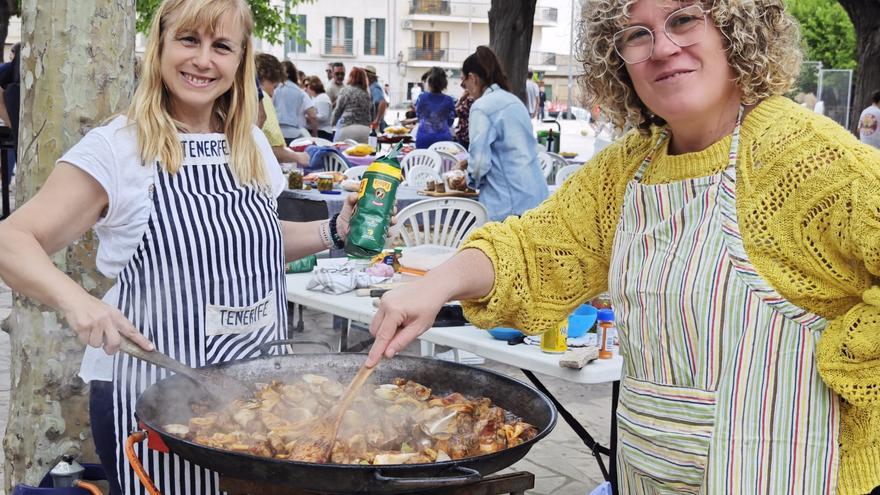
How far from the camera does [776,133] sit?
1748 millimetres

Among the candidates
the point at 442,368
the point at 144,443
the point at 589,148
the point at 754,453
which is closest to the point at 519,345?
the point at 442,368

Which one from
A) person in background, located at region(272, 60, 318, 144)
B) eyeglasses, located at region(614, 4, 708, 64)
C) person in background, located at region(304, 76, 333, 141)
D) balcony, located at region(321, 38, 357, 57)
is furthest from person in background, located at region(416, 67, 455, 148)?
balcony, located at region(321, 38, 357, 57)

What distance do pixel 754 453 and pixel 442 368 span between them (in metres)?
1.10

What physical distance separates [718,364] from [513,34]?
12.2 meters

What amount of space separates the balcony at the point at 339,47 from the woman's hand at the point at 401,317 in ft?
181

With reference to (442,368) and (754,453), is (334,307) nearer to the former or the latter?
(442,368)

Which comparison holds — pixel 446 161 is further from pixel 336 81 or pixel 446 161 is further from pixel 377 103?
pixel 377 103

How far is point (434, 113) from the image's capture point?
12125mm

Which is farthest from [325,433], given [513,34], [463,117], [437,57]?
[437,57]

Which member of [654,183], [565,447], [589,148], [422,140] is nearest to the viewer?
[654,183]

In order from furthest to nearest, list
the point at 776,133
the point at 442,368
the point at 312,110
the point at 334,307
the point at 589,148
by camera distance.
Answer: the point at 589,148
the point at 312,110
the point at 334,307
the point at 442,368
the point at 776,133

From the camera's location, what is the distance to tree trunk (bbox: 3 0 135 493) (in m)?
2.94

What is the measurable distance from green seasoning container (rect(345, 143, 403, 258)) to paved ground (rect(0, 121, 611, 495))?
7.25ft

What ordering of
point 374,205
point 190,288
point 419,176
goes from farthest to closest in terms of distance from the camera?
point 419,176
point 374,205
point 190,288
